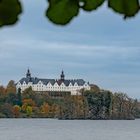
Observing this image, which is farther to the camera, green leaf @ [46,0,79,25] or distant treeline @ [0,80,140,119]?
distant treeline @ [0,80,140,119]

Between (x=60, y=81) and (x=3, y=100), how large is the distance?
5695 centimetres

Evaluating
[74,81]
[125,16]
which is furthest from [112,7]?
[74,81]

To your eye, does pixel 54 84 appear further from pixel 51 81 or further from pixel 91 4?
pixel 91 4

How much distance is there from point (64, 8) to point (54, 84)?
132 m

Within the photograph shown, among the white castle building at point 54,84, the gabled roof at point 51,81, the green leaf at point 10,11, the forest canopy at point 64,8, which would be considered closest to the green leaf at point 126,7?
the forest canopy at point 64,8

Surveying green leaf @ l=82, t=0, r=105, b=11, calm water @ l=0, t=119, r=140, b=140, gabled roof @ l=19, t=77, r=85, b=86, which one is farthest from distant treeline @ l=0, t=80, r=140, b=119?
green leaf @ l=82, t=0, r=105, b=11

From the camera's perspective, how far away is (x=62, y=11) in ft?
3.12

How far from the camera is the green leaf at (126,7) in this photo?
3.09 ft

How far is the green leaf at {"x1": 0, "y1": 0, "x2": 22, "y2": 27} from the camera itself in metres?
0.88

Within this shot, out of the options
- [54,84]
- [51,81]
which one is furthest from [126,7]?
[51,81]

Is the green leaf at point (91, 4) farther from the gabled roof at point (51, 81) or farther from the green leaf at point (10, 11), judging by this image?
the gabled roof at point (51, 81)

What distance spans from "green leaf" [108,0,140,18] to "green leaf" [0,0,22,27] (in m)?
0.17

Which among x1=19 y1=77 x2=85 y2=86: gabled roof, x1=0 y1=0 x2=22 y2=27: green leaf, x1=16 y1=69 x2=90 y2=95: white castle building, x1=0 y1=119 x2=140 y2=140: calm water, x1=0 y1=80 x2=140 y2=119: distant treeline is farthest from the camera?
x1=19 y1=77 x2=85 y2=86: gabled roof

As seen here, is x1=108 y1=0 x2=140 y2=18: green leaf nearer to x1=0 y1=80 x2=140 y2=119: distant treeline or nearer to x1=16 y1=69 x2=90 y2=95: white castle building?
x1=0 y1=80 x2=140 y2=119: distant treeline
